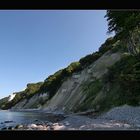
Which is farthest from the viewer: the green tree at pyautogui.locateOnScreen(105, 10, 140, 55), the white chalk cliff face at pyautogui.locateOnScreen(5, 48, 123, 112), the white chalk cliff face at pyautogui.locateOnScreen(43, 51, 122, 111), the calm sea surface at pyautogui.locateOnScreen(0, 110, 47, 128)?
the white chalk cliff face at pyautogui.locateOnScreen(43, 51, 122, 111)

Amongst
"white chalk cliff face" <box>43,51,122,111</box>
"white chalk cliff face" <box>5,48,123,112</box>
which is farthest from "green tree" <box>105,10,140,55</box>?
"white chalk cliff face" <box>43,51,122,111</box>

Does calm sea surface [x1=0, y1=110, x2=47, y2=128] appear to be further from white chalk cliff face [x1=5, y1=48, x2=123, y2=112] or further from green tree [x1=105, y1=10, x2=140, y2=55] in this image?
green tree [x1=105, y1=10, x2=140, y2=55]

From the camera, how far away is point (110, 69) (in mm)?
32750

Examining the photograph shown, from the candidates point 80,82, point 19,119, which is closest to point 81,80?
point 80,82

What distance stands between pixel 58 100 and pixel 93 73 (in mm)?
16506

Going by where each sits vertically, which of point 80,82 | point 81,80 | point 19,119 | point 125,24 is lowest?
point 19,119

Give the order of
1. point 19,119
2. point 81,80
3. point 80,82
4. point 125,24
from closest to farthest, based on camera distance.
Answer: point 125,24 < point 19,119 < point 80,82 < point 81,80

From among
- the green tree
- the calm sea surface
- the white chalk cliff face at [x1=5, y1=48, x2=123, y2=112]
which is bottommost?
the calm sea surface

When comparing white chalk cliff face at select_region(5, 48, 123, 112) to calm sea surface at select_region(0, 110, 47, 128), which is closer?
calm sea surface at select_region(0, 110, 47, 128)

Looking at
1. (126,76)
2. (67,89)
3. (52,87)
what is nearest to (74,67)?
(67,89)

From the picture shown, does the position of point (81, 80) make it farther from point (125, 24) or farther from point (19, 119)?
point (125, 24)

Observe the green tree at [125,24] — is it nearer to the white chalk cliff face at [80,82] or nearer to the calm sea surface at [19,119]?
the white chalk cliff face at [80,82]

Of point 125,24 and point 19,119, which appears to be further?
point 19,119

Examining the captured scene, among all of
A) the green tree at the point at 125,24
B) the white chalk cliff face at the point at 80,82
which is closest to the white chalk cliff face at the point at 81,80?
the white chalk cliff face at the point at 80,82
